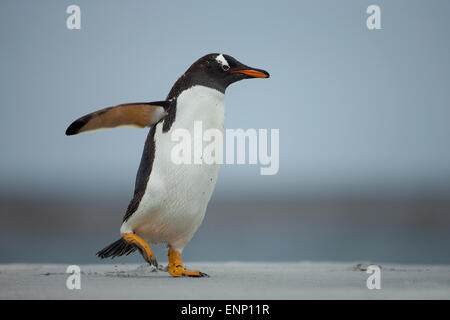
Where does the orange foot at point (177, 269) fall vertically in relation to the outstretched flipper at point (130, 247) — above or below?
below

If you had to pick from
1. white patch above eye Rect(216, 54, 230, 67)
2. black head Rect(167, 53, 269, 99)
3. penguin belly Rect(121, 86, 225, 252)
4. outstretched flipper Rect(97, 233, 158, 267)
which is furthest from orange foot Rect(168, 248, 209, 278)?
white patch above eye Rect(216, 54, 230, 67)

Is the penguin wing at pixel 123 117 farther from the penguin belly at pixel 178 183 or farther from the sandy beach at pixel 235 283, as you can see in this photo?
the sandy beach at pixel 235 283

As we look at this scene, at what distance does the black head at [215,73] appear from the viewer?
4.27 meters

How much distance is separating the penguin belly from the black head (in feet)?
0.20

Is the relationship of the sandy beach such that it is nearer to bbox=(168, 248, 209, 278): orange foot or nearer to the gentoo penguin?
bbox=(168, 248, 209, 278): orange foot

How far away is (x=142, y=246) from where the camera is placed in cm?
403

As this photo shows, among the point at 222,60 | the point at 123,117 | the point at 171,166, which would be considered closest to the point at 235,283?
the point at 171,166

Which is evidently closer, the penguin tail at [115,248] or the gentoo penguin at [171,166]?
the gentoo penguin at [171,166]

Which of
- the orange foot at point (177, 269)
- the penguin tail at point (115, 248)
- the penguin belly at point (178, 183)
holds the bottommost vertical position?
the orange foot at point (177, 269)

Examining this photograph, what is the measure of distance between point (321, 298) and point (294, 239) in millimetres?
11859

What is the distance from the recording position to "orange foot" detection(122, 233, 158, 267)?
397cm

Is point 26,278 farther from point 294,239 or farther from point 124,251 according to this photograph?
point 294,239

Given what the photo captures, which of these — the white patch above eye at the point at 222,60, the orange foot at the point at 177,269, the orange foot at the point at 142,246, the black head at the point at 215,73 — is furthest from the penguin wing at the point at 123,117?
the orange foot at the point at 177,269
